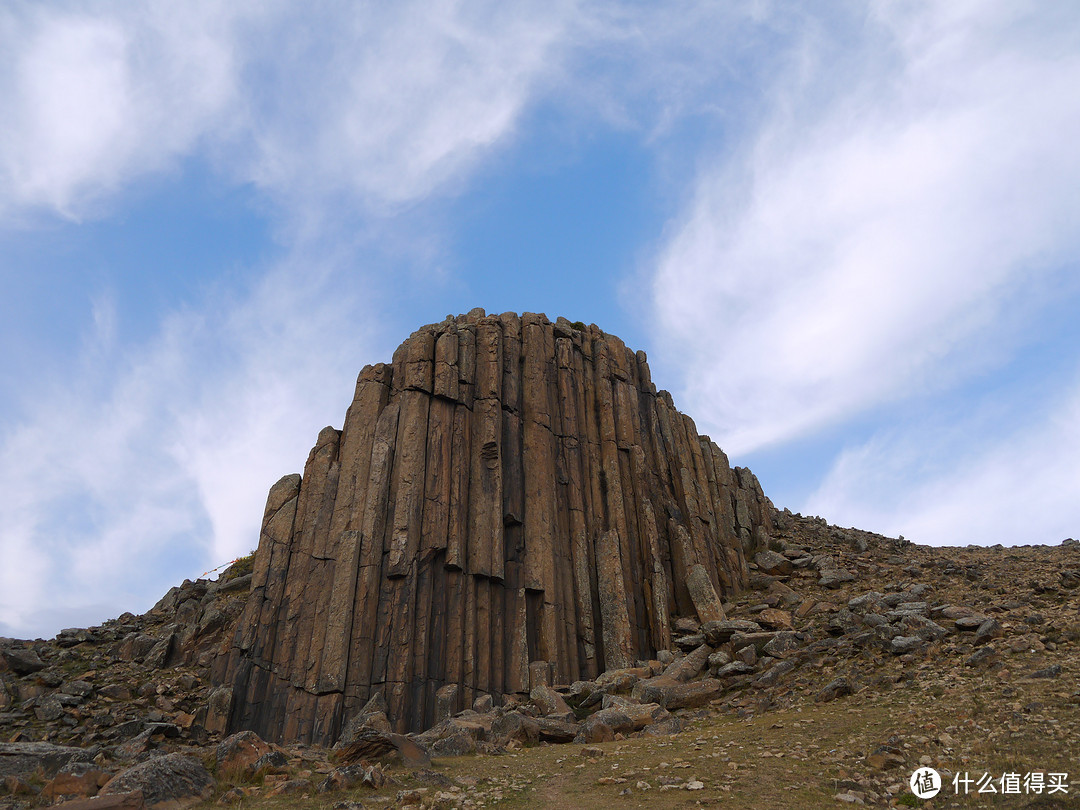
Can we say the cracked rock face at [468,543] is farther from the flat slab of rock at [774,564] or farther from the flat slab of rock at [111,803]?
the flat slab of rock at [111,803]

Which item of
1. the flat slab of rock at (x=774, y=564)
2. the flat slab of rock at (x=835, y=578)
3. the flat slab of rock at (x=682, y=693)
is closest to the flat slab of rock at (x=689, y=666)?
the flat slab of rock at (x=682, y=693)

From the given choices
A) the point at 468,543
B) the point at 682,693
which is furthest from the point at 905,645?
the point at 468,543

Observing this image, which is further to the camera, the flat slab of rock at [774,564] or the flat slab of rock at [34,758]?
the flat slab of rock at [774,564]

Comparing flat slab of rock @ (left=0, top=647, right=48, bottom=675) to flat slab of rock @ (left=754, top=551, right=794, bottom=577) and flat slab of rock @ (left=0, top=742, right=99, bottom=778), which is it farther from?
flat slab of rock @ (left=754, top=551, right=794, bottom=577)

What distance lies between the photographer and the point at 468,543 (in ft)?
87.9

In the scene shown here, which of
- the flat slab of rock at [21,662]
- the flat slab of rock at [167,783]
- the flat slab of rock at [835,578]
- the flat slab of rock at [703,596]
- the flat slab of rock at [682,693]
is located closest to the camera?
the flat slab of rock at [167,783]

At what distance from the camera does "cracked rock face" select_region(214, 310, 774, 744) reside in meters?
23.6

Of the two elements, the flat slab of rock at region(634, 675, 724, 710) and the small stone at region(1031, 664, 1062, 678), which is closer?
the small stone at region(1031, 664, 1062, 678)

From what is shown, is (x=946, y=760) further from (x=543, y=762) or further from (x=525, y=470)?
(x=525, y=470)

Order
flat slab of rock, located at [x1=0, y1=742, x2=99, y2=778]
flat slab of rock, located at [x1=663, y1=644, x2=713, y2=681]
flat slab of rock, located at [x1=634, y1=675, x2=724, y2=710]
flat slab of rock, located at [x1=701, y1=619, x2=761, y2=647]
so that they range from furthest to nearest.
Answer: flat slab of rock, located at [x1=701, y1=619, x2=761, y2=647], flat slab of rock, located at [x1=663, y1=644, x2=713, y2=681], flat slab of rock, located at [x1=634, y1=675, x2=724, y2=710], flat slab of rock, located at [x1=0, y1=742, x2=99, y2=778]

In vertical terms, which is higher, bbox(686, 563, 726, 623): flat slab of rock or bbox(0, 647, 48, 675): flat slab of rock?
bbox(686, 563, 726, 623): flat slab of rock

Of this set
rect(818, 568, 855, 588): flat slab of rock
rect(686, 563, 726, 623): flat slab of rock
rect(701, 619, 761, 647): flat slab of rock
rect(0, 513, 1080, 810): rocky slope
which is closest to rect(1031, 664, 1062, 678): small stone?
rect(0, 513, 1080, 810): rocky slope

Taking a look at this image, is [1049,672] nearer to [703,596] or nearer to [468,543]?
[703,596]

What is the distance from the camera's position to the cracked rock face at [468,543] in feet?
77.3
